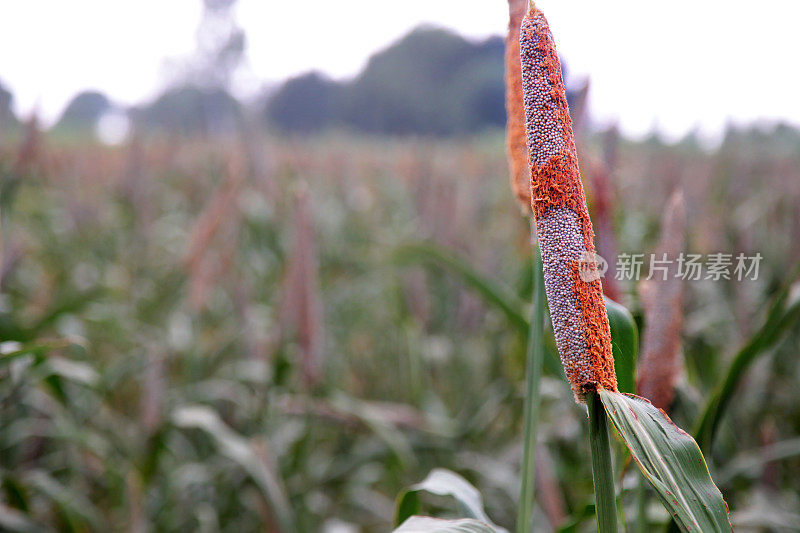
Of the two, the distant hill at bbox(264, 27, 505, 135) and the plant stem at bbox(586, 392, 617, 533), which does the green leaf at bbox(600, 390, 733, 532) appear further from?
the distant hill at bbox(264, 27, 505, 135)

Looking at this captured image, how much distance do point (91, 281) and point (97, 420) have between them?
924 millimetres

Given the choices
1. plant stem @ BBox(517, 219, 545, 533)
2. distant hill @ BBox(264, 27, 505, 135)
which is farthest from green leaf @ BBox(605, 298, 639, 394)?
distant hill @ BBox(264, 27, 505, 135)

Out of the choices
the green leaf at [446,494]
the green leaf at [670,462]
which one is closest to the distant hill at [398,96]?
the green leaf at [446,494]

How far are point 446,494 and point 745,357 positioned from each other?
37cm

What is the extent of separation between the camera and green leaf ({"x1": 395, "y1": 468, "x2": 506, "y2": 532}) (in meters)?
0.62

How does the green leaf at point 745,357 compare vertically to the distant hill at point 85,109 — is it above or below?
below

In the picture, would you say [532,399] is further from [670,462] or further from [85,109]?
[85,109]

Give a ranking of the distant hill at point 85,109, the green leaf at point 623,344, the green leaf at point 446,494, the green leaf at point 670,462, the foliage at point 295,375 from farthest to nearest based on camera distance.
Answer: the distant hill at point 85,109 → the foliage at point 295,375 → the green leaf at point 446,494 → the green leaf at point 623,344 → the green leaf at point 670,462

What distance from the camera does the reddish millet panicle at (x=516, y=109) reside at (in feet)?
1.72

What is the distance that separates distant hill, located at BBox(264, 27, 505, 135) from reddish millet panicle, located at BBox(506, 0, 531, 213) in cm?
1259

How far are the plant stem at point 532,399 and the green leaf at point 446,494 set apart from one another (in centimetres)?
8

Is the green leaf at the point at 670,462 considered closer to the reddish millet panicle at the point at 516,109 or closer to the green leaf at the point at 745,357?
the reddish millet panicle at the point at 516,109

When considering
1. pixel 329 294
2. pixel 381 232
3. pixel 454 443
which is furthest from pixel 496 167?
pixel 454 443

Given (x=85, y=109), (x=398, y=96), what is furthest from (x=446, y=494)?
(x=398, y=96)
